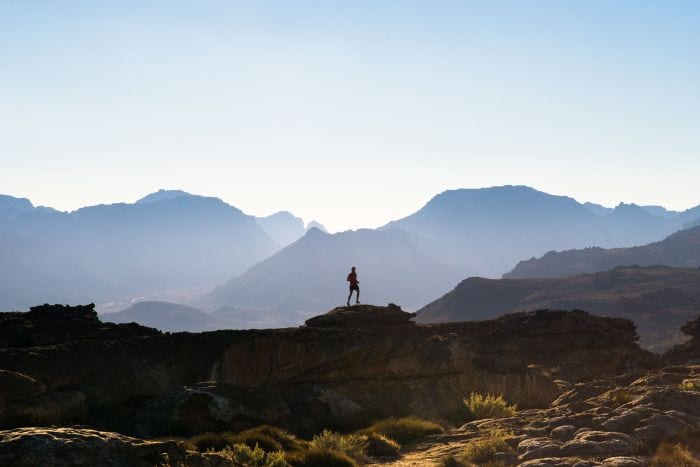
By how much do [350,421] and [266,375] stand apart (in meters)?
5.77

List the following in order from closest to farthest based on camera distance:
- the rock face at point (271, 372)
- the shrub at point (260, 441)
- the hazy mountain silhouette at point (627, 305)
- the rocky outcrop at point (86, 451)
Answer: the rocky outcrop at point (86, 451) < the shrub at point (260, 441) < the rock face at point (271, 372) < the hazy mountain silhouette at point (627, 305)

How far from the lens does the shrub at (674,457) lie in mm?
14914

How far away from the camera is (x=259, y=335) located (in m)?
29.8

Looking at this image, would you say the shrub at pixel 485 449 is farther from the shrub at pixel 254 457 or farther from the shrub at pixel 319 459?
the shrub at pixel 254 457

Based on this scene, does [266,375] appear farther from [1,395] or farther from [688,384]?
[688,384]

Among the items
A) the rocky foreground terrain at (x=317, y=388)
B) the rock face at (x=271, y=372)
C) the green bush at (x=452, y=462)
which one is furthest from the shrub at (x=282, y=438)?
the green bush at (x=452, y=462)

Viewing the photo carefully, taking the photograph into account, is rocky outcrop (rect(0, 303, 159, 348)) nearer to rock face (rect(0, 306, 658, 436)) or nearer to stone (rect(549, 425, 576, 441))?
rock face (rect(0, 306, 658, 436))

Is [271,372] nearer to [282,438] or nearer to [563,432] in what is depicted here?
[282,438]

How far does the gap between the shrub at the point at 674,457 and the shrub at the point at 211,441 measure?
10.8 m

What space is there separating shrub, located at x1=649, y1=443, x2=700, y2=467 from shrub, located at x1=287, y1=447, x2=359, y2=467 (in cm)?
764

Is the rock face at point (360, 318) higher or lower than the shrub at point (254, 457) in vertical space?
higher

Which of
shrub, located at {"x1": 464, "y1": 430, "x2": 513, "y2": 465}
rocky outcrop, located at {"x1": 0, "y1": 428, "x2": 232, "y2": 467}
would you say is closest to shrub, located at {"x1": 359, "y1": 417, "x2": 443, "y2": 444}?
shrub, located at {"x1": 464, "y1": 430, "x2": 513, "y2": 465}

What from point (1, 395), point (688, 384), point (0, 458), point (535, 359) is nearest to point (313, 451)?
point (0, 458)


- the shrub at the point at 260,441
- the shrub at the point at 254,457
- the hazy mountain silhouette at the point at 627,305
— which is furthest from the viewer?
the hazy mountain silhouette at the point at 627,305
